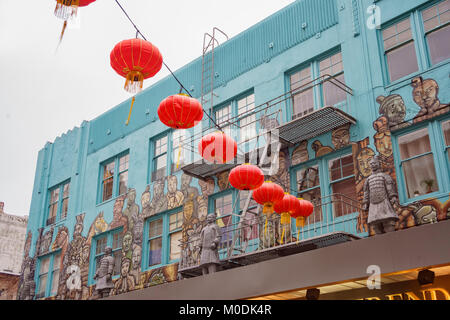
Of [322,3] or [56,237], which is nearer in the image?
[322,3]

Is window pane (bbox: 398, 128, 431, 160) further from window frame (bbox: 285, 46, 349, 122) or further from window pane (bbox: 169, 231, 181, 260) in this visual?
window pane (bbox: 169, 231, 181, 260)

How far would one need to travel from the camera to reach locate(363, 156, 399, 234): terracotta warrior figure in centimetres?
1173

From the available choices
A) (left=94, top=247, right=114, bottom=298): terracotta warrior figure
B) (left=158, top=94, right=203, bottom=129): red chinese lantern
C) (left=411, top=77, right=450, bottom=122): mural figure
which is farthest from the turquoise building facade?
(left=158, top=94, right=203, bottom=129): red chinese lantern

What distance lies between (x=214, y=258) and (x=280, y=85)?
581 cm

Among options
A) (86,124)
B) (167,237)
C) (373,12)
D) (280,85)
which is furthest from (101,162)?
(373,12)

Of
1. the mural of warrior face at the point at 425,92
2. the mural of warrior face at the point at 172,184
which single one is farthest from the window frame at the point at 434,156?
the mural of warrior face at the point at 172,184

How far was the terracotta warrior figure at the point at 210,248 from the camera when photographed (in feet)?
45.3

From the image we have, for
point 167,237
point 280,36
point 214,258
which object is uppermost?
point 280,36

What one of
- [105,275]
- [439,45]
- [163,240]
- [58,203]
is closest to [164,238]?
[163,240]

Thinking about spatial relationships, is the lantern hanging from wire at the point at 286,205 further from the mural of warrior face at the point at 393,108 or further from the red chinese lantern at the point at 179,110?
the red chinese lantern at the point at 179,110

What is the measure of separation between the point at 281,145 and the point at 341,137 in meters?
1.90

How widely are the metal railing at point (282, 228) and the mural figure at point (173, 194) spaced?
238 cm
